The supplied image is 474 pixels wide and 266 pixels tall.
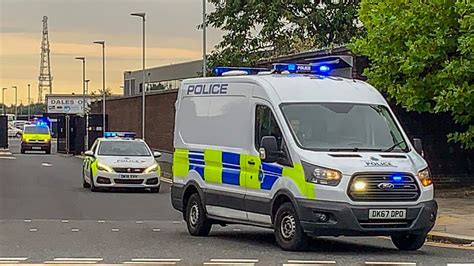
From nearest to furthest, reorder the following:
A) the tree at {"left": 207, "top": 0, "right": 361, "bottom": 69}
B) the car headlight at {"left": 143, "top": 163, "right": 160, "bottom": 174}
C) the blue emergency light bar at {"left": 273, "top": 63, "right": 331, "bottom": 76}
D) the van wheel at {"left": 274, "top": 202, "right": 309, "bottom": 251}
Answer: the van wheel at {"left": 274, "top": 202, "right": 309, "bottom": 251} < the blue emergency light bar at {"left": 273, "top": 63, "right": 331, "bottom": 76} < the car headlight at {"left": 143, "top": 163, "right": 160, "bottom": 174} < the tree at {"left": 207, "top": 0, "right": 361, "bottom": 69}

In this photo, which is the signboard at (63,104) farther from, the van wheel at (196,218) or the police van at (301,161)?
the police van at (301,161)

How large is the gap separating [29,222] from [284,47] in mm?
32133

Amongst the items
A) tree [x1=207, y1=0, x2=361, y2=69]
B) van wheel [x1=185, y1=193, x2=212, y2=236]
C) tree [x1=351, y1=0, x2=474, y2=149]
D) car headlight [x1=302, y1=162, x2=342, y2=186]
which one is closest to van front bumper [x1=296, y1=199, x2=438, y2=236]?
car headlight [x1=302, y1=162, x2=342, y2=186]

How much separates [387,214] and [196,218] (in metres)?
3.90

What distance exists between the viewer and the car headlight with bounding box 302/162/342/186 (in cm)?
1275

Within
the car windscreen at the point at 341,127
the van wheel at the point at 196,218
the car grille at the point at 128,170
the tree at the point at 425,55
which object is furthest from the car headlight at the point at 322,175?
the car grille at the point at 128,170

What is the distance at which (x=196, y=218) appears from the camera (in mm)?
15719

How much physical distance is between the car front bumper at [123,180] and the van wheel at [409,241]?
1278cm

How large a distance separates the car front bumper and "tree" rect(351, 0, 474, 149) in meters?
6.30

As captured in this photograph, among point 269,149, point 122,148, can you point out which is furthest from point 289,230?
point 122,148

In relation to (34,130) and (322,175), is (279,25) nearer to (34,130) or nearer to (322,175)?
(34,130)

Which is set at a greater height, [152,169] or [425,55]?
[425,55]

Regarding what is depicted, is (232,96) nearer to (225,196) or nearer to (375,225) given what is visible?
(225,196)

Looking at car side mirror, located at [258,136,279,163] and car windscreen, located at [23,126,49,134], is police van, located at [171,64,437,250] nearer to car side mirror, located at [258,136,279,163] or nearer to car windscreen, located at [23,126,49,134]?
car side mirror, located at [258,136,279,163]
